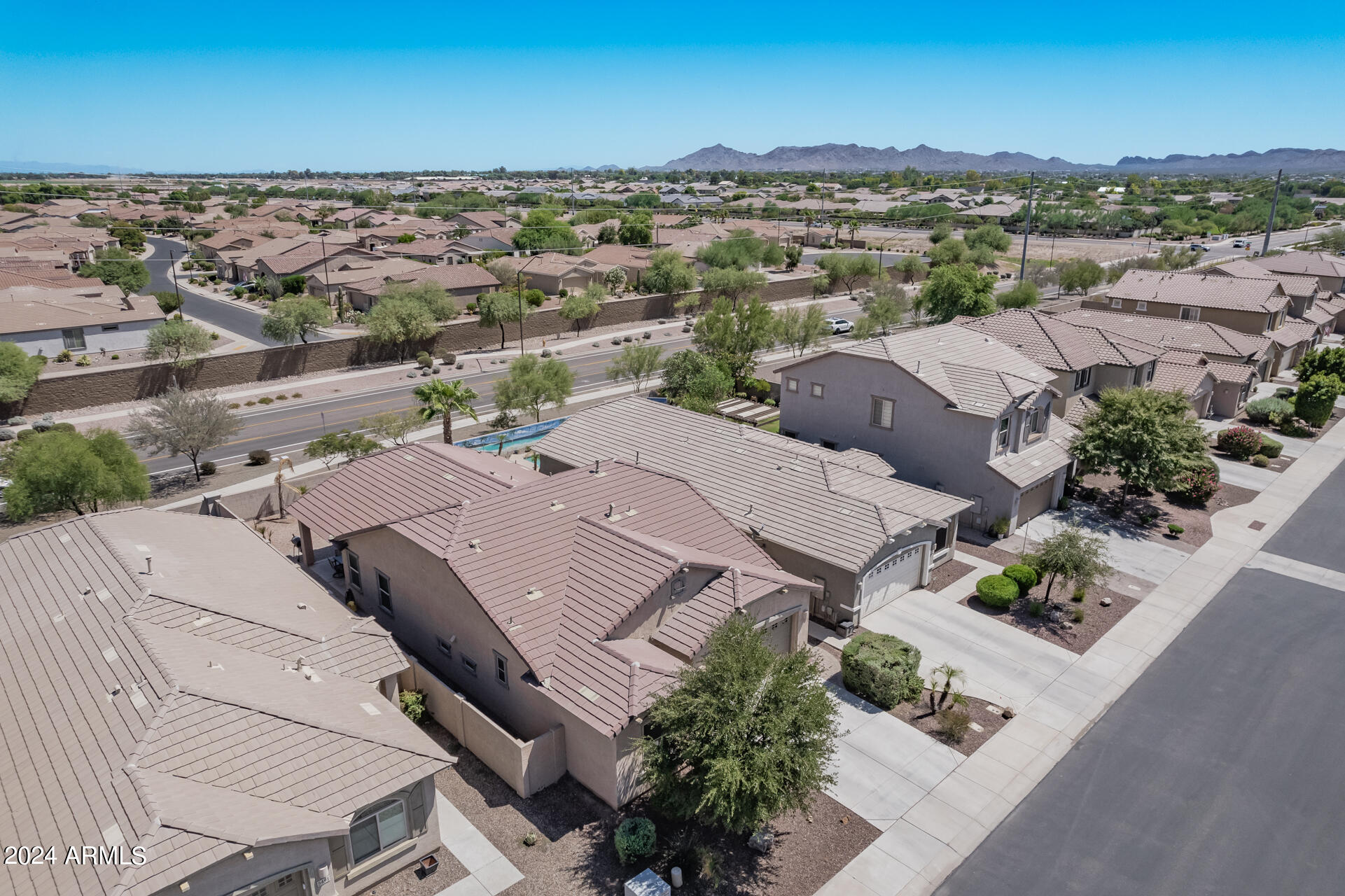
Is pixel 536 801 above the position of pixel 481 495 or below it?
below

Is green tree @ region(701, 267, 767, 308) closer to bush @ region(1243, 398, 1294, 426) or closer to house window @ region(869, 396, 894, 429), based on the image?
bush @ region(1243, 398, 1294, 426)

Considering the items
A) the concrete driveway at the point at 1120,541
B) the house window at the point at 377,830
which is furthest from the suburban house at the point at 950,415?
the house window at the point at 377,830

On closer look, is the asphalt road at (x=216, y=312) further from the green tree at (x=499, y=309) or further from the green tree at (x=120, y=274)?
the green tree at (x=499, y=309)

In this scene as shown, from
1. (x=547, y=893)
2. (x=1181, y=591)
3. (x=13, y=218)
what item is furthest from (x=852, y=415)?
(x=13, y=218)

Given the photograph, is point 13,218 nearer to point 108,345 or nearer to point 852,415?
point 108,345

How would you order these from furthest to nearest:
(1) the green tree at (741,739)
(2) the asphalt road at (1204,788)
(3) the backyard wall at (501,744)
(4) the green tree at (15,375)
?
(4) the green tree at (15,375) → (3) the backyard wall at (501,744) → (2) the asphalt road at (1204,788) → (1) the green tree at (741,739)

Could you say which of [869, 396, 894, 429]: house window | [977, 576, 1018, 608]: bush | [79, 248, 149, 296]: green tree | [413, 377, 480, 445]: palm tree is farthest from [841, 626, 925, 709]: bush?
[79, 248, 149, 296]: green tree

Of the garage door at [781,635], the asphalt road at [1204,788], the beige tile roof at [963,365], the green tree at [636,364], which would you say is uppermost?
the beige tile roof at [963,365]
